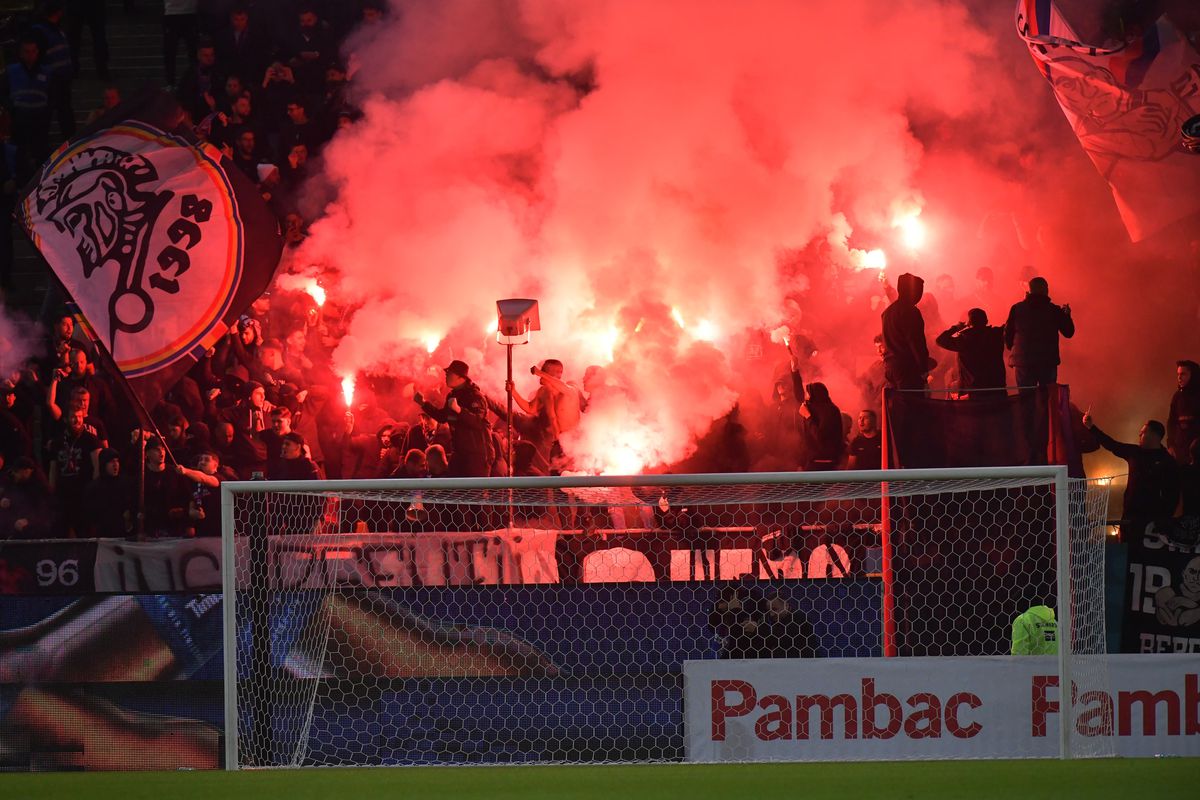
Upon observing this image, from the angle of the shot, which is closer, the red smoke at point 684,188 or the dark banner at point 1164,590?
the dark banner at point 1164,590

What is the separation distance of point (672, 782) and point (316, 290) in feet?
26.6

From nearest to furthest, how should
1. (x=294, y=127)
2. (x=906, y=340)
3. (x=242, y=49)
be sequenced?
1. (x=906, y=340)
2. (x=294, y=127)
3. (x=242, y=49)

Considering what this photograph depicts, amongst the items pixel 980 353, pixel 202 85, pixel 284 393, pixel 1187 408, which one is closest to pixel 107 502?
pixel 284 393

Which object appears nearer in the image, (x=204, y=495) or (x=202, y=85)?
(x=204, y=495)

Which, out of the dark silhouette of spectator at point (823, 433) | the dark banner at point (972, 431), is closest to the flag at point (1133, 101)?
the dark silhouette of spectator at point (823, 433)

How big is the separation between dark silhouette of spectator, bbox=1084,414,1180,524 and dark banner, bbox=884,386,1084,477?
126cm

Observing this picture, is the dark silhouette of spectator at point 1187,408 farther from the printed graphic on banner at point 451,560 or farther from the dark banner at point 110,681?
the dark banner at point 110,681

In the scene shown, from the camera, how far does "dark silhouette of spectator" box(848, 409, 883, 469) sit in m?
9.72

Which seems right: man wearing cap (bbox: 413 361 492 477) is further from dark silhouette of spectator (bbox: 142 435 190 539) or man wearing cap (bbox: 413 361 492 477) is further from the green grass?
the green grass

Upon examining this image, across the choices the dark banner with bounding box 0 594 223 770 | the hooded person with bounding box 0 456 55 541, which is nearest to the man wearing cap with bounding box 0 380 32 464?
the hooded person with bounding box 0 456 55 541

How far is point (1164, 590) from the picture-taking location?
6.78 m

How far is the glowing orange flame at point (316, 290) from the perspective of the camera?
12.2 m

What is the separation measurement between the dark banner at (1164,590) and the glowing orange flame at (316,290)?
7.42m

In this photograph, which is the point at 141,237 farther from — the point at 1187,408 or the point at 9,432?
the point at 1187,408
